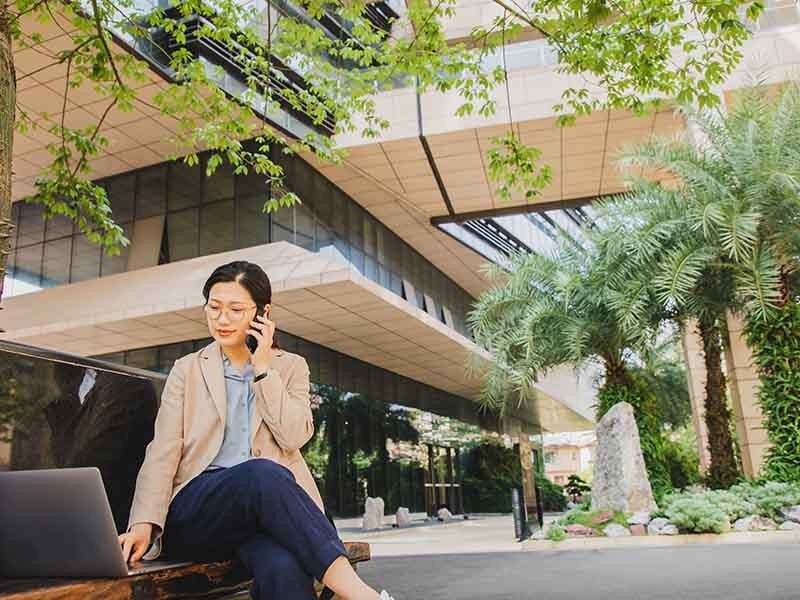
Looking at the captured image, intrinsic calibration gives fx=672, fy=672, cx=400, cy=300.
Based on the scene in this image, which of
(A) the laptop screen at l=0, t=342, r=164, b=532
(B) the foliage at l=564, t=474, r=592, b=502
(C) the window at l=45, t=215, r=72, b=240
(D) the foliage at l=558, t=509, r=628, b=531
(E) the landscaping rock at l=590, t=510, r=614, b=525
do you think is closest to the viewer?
(A) the laptop screen at l=0, t=342, r=164, b=532

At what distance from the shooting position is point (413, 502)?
20.5 meters

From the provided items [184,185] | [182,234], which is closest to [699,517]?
[182,234]

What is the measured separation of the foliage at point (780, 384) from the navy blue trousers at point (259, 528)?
10.1 meters

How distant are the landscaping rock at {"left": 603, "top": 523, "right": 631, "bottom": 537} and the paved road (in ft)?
6.02

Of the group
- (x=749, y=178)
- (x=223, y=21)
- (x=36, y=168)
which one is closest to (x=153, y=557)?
(x=223, y=21)

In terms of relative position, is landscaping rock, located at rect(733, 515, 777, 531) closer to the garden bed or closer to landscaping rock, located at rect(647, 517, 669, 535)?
the garden bed

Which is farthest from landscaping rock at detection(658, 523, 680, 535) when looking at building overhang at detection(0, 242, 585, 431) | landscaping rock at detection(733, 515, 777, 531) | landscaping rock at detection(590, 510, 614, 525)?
building overhang at detection(0, 242, 585, 431)

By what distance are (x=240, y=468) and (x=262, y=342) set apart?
0.54m

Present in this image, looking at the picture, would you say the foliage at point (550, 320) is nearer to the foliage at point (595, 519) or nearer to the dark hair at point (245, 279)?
the foliage at point (595, 519)

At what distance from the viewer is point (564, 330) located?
1243 cm

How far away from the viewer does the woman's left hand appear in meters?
2.40

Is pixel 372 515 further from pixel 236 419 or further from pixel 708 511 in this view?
pixel 236 419

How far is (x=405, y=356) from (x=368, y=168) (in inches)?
216

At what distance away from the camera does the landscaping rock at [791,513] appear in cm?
905
